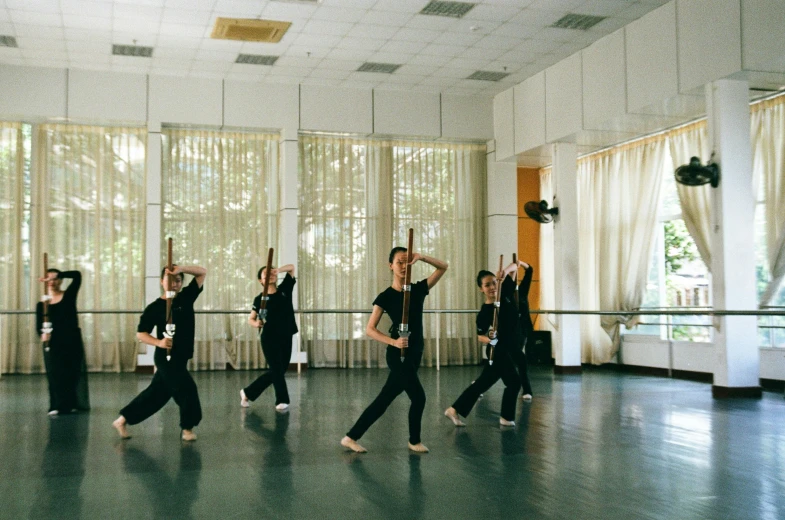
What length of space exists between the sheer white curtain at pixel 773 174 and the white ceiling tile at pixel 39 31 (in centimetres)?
957

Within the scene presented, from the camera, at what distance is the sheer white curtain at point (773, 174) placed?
429 inches

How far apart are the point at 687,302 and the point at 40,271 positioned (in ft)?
33.8

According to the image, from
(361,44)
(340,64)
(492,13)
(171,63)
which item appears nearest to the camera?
(492,13)

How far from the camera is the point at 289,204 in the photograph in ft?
47.5

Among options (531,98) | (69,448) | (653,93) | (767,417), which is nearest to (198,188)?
(531,98)

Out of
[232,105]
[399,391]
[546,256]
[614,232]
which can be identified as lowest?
[399,391]

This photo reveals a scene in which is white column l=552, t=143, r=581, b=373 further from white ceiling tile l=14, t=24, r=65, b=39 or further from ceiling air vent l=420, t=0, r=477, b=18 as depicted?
white ceiling tile l=14, t=24, r=65, b=39

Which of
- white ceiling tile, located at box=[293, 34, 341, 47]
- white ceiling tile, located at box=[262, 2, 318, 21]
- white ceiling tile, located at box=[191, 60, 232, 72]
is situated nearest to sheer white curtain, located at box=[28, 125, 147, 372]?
white ceiling tile, located at box=[191, 60, 232, 72]

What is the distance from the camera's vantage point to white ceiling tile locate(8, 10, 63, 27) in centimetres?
1092

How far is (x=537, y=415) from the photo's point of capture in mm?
8234

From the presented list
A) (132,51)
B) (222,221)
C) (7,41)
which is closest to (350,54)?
(132,51)

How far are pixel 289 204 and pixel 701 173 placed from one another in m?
7.05

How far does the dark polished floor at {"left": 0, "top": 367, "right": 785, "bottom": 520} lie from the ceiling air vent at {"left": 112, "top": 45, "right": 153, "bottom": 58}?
18.2 ft

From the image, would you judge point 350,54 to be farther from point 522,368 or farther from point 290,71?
point 522,368
